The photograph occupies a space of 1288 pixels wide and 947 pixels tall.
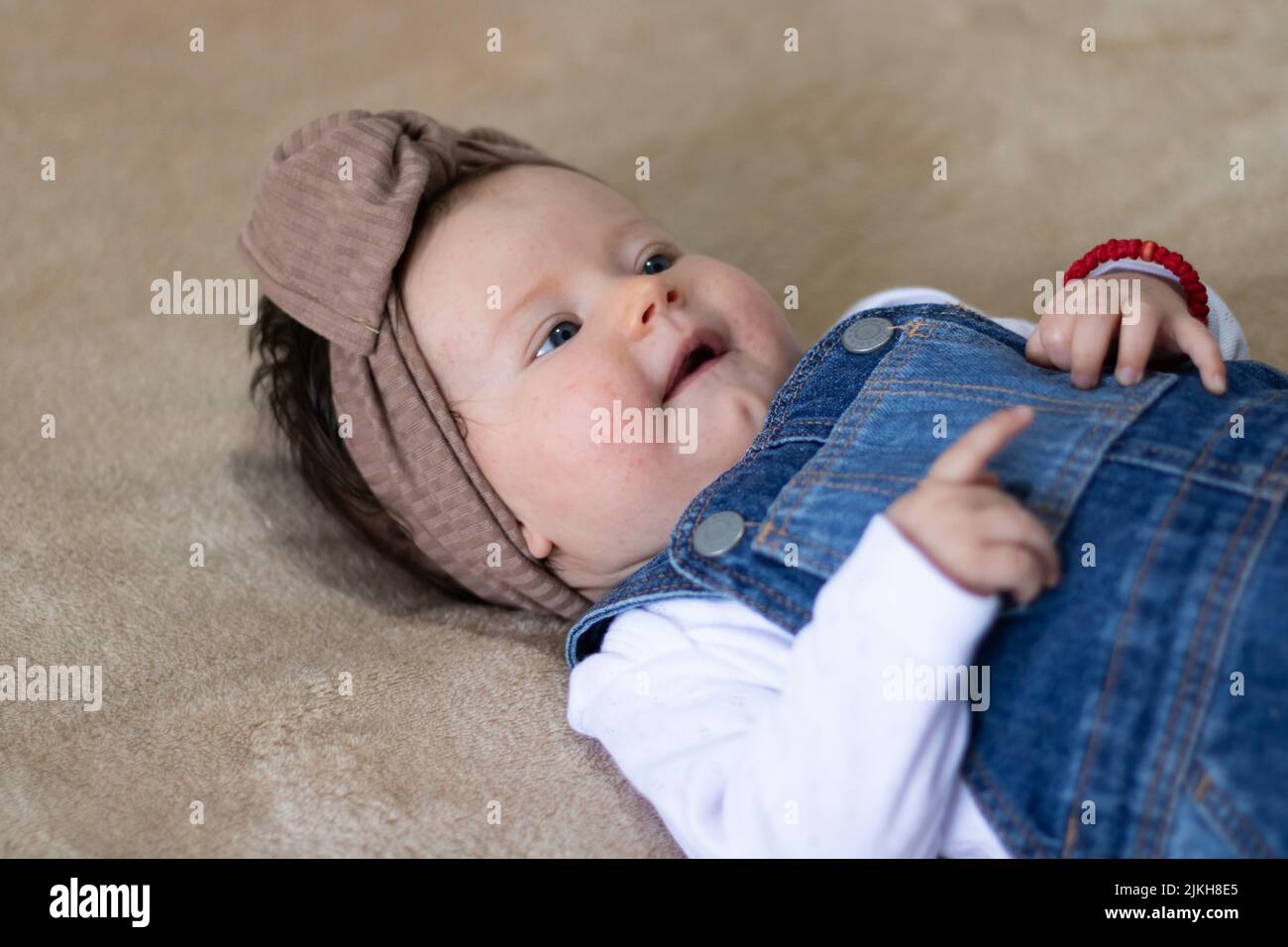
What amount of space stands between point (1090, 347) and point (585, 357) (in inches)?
16.9

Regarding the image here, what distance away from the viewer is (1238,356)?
50.2 inches

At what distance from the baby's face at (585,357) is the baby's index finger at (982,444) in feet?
1.11

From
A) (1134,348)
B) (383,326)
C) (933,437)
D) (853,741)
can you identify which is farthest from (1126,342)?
(383,326)

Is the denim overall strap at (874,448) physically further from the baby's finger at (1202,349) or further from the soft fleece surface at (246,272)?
the soft fleece surface at (246,272)

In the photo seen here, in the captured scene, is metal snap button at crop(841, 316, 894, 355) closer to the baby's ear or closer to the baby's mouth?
the baby's mouth

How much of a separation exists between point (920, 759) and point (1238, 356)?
2.26ft

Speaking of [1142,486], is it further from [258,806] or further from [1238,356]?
[258,806]

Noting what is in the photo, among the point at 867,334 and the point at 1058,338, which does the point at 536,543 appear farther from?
the point at 1058,338

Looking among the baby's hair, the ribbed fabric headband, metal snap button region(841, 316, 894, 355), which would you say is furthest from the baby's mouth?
the baby's hair

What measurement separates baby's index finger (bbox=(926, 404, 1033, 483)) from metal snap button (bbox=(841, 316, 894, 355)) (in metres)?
0.29

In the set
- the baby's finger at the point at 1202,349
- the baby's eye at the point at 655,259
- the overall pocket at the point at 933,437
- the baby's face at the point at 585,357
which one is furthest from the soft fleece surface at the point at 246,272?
the baby's finger at the point at 1202,349

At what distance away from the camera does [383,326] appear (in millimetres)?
1247
